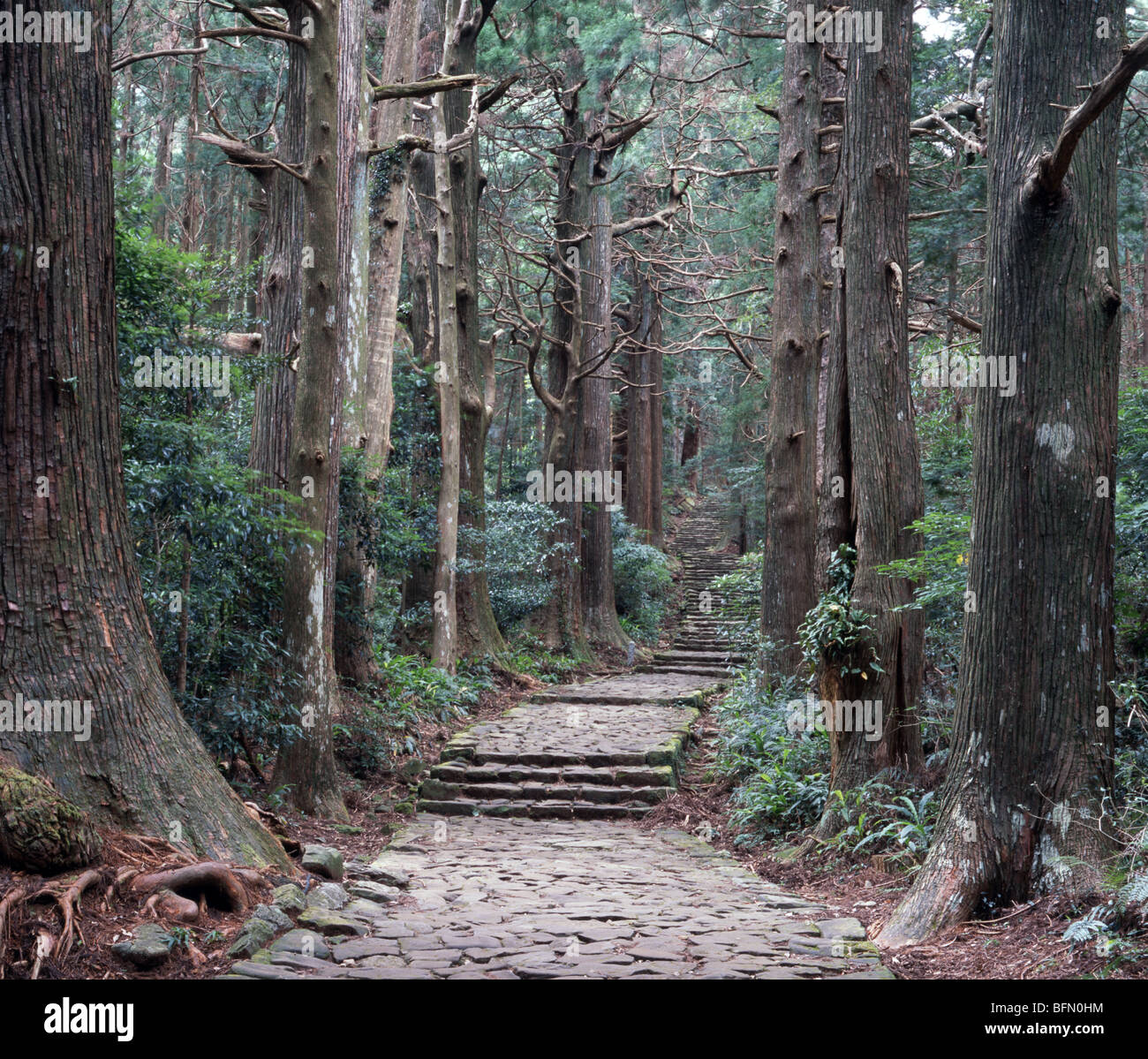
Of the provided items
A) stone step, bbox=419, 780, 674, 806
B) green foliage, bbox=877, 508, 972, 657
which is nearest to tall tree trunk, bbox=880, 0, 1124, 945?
green foliage, bbox=877, 508, 972, 657

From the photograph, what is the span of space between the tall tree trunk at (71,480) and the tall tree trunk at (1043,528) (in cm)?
399

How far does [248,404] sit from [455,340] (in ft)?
14.8

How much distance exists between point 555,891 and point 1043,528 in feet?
12.9

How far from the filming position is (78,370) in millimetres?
5176

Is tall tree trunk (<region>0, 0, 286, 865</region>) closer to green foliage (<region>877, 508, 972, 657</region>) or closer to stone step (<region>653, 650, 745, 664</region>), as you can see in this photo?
green foliage (<region>877, 508, 972, 657</region>)

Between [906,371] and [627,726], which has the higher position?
[906,371]

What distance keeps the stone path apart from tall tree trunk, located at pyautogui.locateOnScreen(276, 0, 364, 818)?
1070 mm

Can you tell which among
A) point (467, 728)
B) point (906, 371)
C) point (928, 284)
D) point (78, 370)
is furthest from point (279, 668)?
point (928, 284)

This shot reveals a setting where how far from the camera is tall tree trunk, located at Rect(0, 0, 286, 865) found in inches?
194

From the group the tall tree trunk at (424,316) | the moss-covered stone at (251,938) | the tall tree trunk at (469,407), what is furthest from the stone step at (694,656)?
the moss-covered stone at (251,938)

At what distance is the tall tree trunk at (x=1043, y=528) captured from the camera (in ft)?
16.8

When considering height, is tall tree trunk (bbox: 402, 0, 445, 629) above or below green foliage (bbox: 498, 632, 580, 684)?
above

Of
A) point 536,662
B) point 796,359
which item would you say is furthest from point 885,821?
point 536,662

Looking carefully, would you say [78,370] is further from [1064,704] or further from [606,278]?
[606,278]
